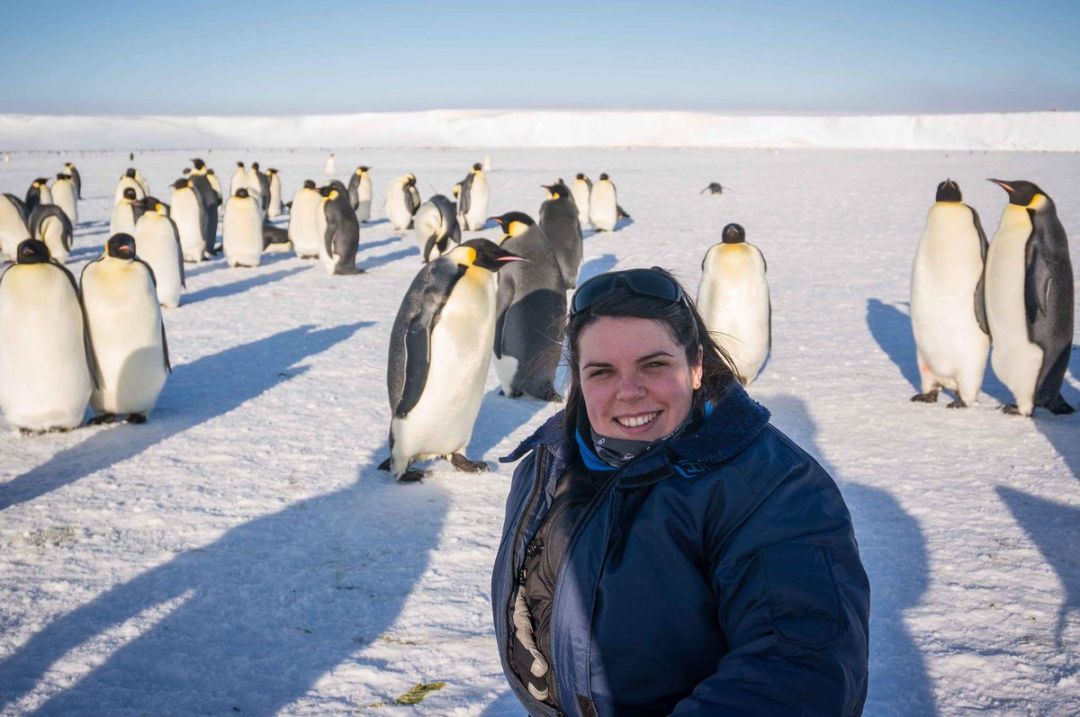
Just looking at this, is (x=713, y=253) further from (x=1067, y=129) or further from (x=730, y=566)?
(x=1067, y=129)

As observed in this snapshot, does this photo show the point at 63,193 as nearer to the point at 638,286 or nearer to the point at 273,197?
the point at 273,197

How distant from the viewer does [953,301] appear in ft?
16.6

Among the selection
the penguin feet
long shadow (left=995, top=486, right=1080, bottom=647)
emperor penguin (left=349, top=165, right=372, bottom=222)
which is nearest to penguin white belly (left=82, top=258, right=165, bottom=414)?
the penguin feet

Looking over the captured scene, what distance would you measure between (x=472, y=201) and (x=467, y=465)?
38.4 ft

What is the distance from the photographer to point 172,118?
394ft

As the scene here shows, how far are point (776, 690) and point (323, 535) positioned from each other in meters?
2.80

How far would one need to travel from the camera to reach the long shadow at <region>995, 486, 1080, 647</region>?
111 inches

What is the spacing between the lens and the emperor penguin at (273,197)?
19.1 m

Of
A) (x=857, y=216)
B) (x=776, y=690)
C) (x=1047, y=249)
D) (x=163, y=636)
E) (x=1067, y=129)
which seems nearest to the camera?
(x=776, y=690)

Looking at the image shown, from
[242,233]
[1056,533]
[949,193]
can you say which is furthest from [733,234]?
[242,233]

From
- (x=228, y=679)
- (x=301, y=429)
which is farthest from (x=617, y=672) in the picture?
(x=301, y=429)

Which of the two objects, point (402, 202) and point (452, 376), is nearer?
point (452, 376)

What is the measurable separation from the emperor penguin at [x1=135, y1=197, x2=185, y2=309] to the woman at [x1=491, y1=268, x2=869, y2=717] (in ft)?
25.3

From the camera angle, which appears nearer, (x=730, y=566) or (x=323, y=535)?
(x=730, y=566)
